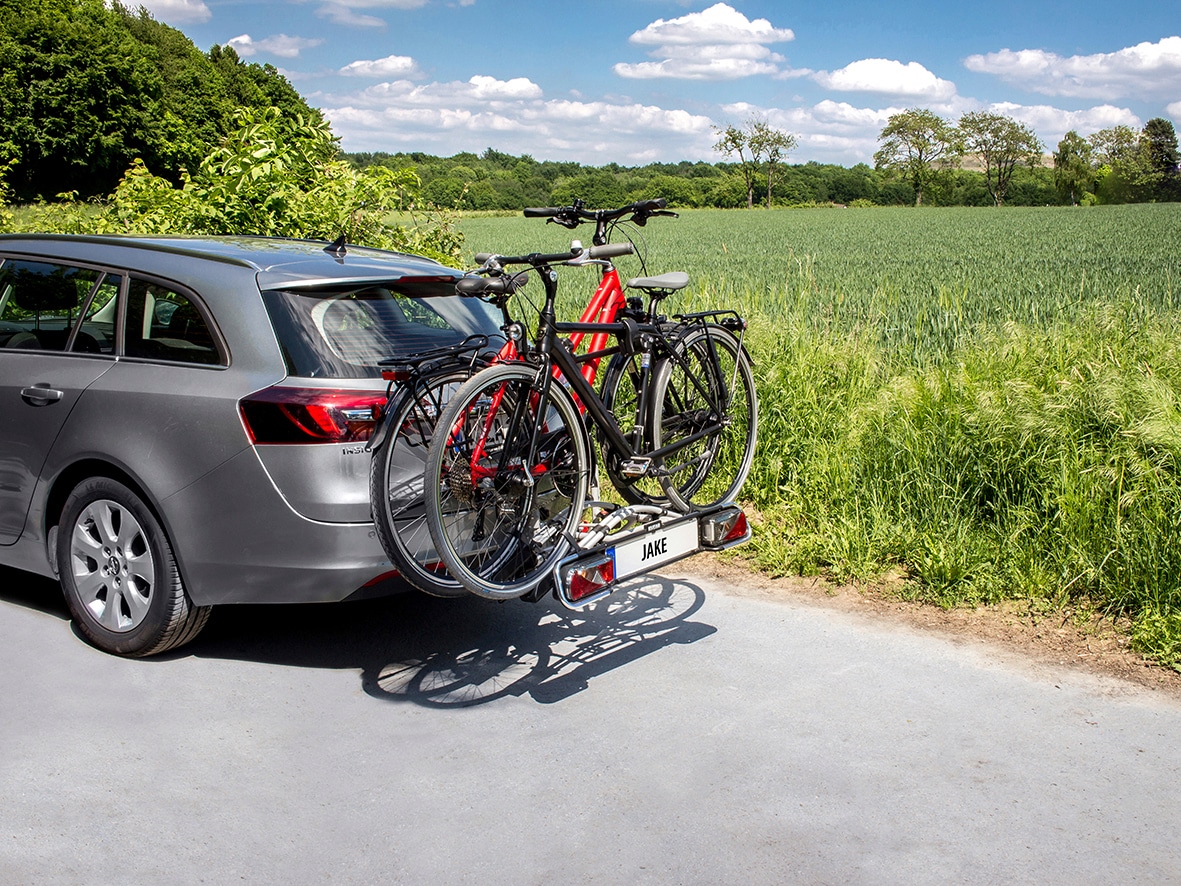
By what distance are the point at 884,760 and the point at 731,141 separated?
121 meters

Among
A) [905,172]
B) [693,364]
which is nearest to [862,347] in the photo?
[693,364]

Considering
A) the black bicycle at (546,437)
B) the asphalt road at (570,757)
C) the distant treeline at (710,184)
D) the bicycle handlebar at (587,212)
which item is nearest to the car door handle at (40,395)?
the asphalt road at (570,757)

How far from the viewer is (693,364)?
17.2 feet

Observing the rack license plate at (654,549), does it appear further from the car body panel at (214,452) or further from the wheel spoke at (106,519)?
the wheel spoke at (106,519)

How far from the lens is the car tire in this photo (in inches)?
170

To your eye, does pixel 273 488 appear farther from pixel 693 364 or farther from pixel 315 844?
pixel 693 364

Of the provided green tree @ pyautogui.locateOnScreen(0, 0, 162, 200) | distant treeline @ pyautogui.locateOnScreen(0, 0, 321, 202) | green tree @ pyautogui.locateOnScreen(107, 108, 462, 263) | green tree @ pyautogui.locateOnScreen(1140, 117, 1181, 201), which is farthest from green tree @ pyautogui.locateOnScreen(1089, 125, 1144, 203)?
green tree @ pyautogui.locateOnScreen(107, 108, 462, 263)

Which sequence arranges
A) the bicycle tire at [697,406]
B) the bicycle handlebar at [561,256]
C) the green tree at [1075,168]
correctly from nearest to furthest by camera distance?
the bicycle handlebar at [561,256]
the bicycle tire at [697,406]
the green tree at [1075,168]

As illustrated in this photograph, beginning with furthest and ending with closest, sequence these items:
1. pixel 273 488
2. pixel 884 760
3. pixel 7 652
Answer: pixel 7 652, pixel 273 488, pixel 884 760

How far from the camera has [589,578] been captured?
4.05 meters

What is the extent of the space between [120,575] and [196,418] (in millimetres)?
857

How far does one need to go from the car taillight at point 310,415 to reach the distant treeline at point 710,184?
51.8 meters

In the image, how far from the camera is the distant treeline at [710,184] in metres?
72.9

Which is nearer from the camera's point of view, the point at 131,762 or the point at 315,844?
the point at 315,844
